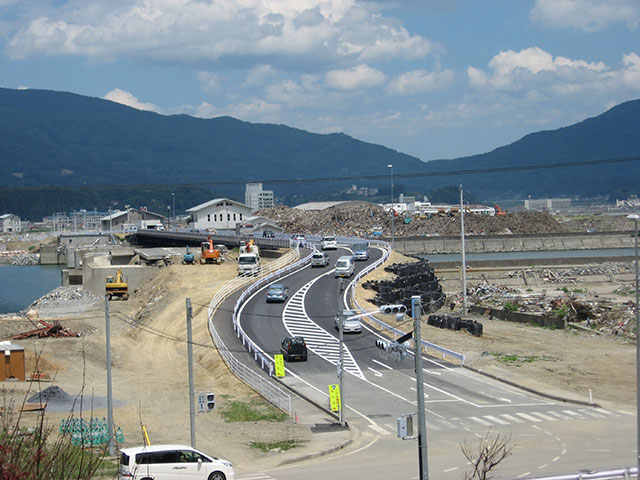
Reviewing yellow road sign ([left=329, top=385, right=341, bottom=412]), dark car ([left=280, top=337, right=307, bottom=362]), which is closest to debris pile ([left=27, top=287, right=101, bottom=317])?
dark car ([left=280, top=337, right=307, bottom=362])

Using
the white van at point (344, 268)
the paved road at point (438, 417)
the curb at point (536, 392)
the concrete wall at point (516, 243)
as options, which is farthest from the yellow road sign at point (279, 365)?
the concrete wall at point (516, 243)

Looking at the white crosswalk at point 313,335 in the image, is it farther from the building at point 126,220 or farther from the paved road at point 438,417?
Result: the building at point 126,220

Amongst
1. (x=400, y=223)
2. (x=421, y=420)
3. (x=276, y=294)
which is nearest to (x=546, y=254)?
(x=400, y=223)

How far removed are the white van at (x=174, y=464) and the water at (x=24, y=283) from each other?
71034mm

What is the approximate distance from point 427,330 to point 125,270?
132 ft

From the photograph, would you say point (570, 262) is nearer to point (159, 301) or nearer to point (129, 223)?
point (159, 301)

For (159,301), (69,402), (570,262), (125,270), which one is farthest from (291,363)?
(570,262)

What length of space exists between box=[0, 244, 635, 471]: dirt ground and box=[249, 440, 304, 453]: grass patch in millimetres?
401

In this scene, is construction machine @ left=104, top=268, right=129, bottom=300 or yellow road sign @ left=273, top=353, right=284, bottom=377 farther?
construction machine @ left=104, top=268, right=129, bottom=300

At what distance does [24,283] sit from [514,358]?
9638cm

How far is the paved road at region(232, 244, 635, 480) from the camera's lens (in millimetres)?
23359

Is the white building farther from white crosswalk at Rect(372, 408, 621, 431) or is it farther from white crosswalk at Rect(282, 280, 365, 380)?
white crosswalk at Rect(372, 408, 621, 431)

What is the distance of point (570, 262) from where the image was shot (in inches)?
4564

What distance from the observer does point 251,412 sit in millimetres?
32094
